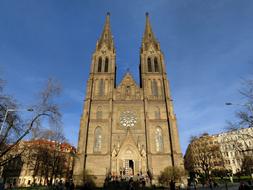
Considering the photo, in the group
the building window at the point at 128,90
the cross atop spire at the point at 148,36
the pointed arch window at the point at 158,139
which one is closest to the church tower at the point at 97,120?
the building window at the point at 128,90

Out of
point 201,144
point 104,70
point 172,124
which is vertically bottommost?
point 201,144

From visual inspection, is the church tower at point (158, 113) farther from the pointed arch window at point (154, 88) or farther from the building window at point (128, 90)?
the building window at point (128, 90)

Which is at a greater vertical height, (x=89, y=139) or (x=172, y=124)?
(x=172, y=124)

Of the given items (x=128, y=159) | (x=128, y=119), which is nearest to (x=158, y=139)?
(x=128, y=159)

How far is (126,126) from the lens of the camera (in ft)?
118

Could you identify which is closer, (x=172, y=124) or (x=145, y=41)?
(x=172, y=124)

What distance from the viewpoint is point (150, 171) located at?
3072 cm

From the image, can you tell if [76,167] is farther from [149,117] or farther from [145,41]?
[145,41]

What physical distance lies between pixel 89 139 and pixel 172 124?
48.7ft

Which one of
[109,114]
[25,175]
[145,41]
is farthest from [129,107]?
[25,175]

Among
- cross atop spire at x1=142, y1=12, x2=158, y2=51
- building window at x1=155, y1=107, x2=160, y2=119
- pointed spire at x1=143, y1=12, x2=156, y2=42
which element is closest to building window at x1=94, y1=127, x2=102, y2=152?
building window at x1=155, y1=107, x2=160, y2=119

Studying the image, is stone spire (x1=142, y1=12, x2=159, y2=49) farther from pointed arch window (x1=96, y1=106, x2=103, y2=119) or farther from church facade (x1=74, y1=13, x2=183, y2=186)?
pointed arch window (x1=96, y1=106, x2=103, y2=119)

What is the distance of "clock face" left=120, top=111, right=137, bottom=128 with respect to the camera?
118 ft

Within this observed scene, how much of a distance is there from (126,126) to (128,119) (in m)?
1.46
